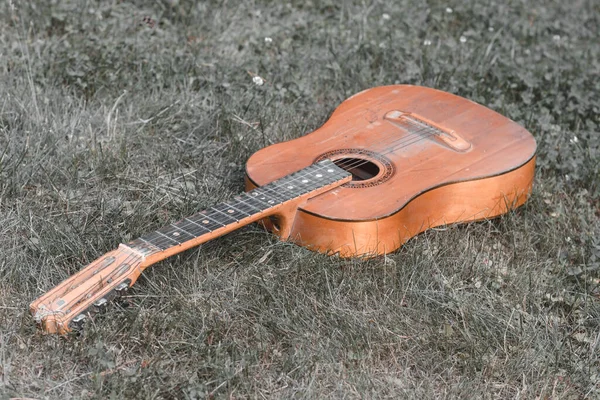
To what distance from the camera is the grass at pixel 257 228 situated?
7.38ft

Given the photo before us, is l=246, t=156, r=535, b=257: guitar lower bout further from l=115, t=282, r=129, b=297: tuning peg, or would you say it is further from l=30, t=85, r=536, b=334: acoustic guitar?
l=115, t=282, r=129, b=297: tuning peg

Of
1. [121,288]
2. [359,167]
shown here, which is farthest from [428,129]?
[121,288]

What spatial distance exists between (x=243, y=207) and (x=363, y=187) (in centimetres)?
39

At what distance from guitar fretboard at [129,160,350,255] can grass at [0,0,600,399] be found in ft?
0.54

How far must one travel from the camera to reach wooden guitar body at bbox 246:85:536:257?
2518 mm

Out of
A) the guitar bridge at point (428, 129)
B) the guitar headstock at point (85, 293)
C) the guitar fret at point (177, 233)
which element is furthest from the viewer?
the guitar bridge at point (428, 129)

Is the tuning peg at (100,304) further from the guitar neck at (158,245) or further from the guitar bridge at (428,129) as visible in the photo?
the guitar bridge at (428,129)

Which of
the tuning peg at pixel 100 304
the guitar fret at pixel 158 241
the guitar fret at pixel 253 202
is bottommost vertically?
the tuning peg at pixel 100 304

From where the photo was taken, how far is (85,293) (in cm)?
208

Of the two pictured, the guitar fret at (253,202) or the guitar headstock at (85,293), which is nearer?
the guitar headstock at (85,293)

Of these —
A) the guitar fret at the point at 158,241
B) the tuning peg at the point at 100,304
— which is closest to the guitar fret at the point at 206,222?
the guitar fret at the point at 158,241

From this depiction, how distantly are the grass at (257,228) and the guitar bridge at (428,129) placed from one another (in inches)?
11.0

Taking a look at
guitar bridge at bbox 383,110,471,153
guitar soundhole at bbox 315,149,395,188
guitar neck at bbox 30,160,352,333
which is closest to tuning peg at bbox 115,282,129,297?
→ guitar neck at bbox 30,160,352,333

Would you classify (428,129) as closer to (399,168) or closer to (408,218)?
(399,168)
